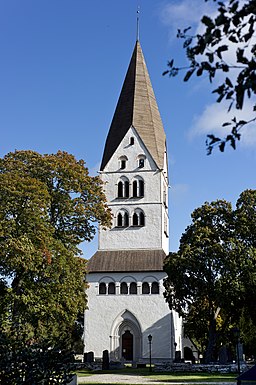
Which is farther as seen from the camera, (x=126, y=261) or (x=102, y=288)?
(x=126, y=261)

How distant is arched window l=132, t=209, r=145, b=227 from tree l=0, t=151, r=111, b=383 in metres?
19.7

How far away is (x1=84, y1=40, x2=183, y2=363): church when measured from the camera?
48188 mm

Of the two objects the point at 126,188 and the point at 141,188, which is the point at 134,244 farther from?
the point at 126,188

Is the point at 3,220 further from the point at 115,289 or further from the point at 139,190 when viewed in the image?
the point at 139,190

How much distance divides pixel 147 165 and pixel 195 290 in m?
20.7

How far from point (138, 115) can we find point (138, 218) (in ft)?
36.8

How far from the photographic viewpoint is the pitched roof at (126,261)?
4928 cm

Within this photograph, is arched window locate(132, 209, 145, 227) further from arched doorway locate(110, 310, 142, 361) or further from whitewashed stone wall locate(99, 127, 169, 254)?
arched doorway locate(110, 310, 142, 361)

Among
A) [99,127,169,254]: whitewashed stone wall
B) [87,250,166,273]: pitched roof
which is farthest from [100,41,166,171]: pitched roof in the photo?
[87,250,166,273]: pitched roof

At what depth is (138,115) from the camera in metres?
56.1

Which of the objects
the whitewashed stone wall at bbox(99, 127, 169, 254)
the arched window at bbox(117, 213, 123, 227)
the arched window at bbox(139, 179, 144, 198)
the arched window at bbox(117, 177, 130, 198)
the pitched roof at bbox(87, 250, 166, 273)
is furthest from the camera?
the arched window at bbox(117, 177, 130, 198)

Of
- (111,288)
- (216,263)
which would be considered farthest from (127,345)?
(216,263)

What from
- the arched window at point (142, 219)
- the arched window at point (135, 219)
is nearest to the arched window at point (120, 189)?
the arched window at point (135, 219)

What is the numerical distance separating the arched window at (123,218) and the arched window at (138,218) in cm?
71
